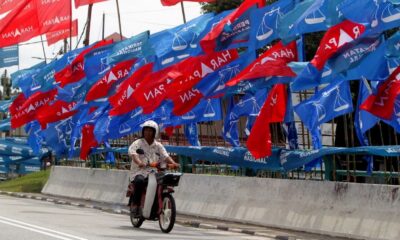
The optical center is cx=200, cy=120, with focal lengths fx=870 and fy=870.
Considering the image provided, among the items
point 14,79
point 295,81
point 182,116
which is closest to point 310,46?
point 14,79

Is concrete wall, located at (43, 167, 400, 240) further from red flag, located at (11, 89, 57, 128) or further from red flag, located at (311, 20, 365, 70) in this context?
red flag, located at (11, 89, 57, 128)

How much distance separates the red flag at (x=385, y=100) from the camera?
13.6m

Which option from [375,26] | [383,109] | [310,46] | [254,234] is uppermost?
[310,46]

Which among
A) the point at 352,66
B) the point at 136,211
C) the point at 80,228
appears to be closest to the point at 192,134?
the point at 136,211

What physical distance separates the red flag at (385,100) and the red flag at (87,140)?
526 inches

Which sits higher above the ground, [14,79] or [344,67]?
[14,79]

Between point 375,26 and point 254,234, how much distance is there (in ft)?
12.9

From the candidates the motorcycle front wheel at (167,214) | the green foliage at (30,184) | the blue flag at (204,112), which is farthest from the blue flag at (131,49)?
the motorcycle front wheel at (167,214)

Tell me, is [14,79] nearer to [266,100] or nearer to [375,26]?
[266,100]

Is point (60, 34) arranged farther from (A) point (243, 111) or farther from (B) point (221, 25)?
(A) point (243, 111)

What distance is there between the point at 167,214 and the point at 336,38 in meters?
3.98

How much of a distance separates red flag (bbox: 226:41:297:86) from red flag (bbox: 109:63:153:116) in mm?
6048

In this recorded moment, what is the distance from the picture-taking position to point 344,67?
1412cm

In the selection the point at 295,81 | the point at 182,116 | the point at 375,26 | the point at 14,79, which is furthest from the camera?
the point at 14,79
